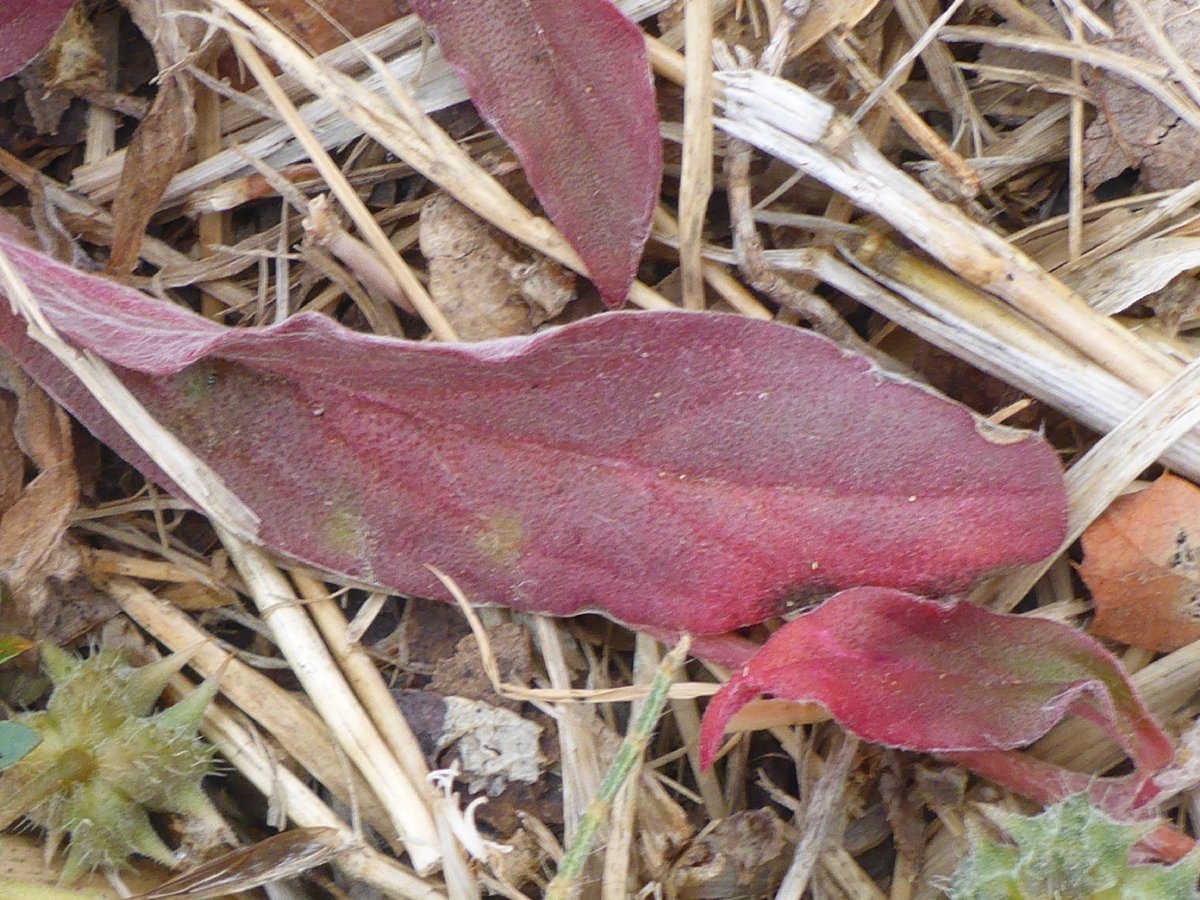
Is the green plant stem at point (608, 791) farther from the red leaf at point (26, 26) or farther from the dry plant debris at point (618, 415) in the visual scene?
the red leaf at point (26, 26)

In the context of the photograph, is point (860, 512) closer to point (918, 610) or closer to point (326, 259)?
point (918, 610)

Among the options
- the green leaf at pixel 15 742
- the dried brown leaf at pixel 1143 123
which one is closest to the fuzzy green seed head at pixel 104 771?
the green leaf at pixel 15 742

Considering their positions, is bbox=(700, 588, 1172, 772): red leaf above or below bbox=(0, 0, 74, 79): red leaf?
below

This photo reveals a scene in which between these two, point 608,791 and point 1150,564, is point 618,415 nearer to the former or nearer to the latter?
point 608,791

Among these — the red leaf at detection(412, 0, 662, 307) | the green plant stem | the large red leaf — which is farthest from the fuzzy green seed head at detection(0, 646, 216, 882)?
the red leaf at detection(412, 0, 662, 307)

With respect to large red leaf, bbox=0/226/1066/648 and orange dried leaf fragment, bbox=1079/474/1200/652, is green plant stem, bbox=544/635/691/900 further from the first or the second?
orange dried leaf fragment, bbox=1079/474/1200/652

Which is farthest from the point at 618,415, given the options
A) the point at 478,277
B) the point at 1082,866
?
the point at 1082,866
